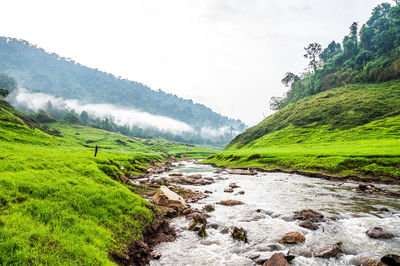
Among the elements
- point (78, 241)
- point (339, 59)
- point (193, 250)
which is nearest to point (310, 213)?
point (193, 250)

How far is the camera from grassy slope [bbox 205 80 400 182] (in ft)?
130

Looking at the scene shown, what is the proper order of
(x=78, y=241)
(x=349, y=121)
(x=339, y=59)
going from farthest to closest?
(x=339, y=59) → (x=349, y=121) → (x=78, y=241)

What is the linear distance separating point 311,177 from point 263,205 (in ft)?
79.1

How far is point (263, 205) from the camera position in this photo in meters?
25.6

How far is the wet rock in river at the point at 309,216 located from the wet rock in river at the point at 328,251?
534 centimetres

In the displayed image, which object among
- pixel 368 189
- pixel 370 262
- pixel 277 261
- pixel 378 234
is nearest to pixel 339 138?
pixel 368 189

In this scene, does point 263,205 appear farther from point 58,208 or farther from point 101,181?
point 58,208

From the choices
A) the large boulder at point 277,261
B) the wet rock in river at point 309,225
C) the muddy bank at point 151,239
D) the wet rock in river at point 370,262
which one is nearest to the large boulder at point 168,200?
the muddy bank at point 151,239

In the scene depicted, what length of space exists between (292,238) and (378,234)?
274 inches

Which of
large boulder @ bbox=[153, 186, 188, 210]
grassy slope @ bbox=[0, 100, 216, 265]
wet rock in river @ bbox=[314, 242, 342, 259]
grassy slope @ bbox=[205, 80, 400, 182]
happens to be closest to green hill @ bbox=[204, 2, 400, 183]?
grassy slope @ bbox=[205, 80, 400, 182]

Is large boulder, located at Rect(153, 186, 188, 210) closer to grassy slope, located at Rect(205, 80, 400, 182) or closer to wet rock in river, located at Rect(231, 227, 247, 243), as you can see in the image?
wet rock in river, located at Rect(231, 227, 247, 243)

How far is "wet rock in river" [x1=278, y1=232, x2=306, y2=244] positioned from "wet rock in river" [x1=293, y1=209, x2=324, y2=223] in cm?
453

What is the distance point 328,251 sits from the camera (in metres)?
13.6

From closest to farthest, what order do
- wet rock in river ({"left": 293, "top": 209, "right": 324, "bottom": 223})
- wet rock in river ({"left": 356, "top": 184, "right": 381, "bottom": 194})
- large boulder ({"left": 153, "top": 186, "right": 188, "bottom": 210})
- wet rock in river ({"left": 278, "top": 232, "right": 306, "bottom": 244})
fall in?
wet rock in river ({"left": 278, "top": 232, "right": 306, "bottom": 244}) < wet rock in river ({"left": 293, "top": 209, "right": 324, "bottom": 223}) < large boulder ({"left": 153, "top": 186, "right": 188, "bottom": 210}) < wet rock in river ({"left": 356, "top": 184, "right": 381, "bottom": 194})
